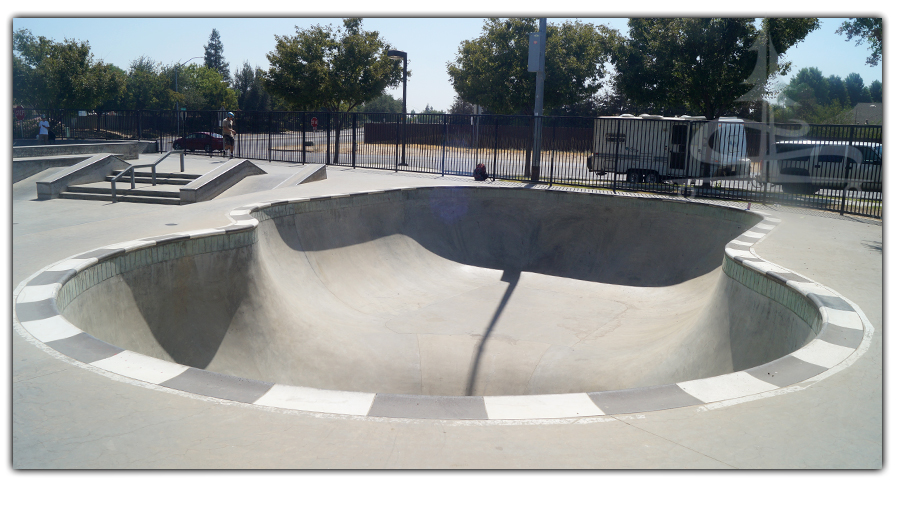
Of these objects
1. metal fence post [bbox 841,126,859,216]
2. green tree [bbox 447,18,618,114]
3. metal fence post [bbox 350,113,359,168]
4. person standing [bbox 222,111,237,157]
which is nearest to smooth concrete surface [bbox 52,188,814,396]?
Result: metal fence post [bbox 841,126,859,216]

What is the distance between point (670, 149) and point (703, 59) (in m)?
4.77

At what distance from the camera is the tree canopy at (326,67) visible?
30328mm

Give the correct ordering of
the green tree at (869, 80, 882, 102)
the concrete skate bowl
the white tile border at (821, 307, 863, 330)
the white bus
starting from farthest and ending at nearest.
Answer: the white bus
the green tree at (869, 80, 882, 102)
the white tile border at (821, 307, 863, 330)
the concrete skate bowl

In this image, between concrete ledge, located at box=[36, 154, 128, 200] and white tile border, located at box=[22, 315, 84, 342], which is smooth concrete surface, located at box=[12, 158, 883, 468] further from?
concrete ledge, located at box=[36, 154, 128, 200]

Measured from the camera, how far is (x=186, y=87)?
7031 centimetres

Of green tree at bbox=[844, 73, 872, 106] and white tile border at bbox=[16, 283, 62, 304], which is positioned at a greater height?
green tree at bbox=[844, 73, 872, 106]

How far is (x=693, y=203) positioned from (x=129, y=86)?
2543 inches

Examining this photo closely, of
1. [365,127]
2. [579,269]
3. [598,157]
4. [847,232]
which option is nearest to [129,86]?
[365,127]

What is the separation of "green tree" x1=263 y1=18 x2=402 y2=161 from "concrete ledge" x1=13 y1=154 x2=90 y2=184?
579 inches

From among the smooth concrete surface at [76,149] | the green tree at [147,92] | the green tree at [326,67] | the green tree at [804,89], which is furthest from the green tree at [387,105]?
the green tree at [804,89]

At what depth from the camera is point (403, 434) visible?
9.52 feet

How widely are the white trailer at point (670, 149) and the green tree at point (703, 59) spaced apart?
10.8 feet

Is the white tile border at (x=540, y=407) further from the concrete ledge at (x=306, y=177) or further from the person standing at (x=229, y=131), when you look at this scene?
the person standing at (x=229, y=131)

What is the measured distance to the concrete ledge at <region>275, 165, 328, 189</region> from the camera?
15.7 metres
